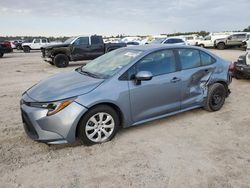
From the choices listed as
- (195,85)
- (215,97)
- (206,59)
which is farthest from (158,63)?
(215,97)

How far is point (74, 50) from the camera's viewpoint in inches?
547

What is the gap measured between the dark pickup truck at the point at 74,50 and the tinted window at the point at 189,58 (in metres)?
9.90

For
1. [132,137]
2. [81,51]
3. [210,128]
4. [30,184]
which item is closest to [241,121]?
[210,128]

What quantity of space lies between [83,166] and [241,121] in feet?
10.5

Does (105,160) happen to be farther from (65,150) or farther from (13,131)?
(13,131)

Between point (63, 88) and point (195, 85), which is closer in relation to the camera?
point (63, 88)

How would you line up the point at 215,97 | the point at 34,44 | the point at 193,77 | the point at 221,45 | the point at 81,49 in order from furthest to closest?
the point at 34,44 < the point at 221,45 < the point at 81,49 < the point at 215,97 < the point at 193,77

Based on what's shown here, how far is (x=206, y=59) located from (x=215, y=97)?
2.70 ft

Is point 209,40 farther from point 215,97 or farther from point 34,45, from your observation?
point 215,97

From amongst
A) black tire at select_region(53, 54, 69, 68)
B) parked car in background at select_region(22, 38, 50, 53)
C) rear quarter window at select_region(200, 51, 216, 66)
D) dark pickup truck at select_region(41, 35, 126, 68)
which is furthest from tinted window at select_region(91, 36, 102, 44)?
parked car in background at select_region(22, 38, 50, 53)

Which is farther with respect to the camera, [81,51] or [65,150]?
[81,51]

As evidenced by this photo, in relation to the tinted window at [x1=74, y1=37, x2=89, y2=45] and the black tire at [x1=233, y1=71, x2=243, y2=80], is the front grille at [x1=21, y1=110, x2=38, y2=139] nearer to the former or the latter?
the black tire at [x1=233, y1=71, x2=243, y2=80]

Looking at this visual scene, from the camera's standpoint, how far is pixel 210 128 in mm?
4418

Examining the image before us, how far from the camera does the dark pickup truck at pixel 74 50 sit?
13523 mm
